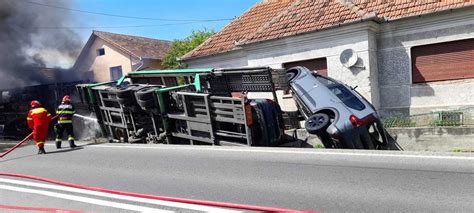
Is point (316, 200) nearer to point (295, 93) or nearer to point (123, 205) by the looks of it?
point (123, 205)

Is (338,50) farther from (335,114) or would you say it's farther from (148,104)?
(148,104)

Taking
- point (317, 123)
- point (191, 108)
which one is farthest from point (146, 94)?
point (317, 123)

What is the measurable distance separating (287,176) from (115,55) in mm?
30352

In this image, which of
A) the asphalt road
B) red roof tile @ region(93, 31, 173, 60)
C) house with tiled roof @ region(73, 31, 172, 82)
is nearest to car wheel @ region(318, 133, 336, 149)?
the asphalt road

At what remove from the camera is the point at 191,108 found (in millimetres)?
9672

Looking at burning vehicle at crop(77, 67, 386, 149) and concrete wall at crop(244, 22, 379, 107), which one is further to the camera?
concrete wall at crop(244, 22, 379, 107)

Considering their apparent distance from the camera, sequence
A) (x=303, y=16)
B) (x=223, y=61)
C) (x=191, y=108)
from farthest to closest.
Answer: (x=223, y=61)
(x=303, y=16)
(x=191, y=108)

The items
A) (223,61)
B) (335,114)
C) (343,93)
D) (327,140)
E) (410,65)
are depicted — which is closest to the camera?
(335,114)

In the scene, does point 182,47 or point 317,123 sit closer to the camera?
point 317,123

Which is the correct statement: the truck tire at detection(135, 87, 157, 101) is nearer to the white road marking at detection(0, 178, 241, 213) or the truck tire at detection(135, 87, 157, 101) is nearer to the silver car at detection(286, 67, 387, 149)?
the silver car at detection(286, 67, 387, 149)

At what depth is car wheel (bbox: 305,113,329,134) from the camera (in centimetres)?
827

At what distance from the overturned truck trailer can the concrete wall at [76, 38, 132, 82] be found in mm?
22460

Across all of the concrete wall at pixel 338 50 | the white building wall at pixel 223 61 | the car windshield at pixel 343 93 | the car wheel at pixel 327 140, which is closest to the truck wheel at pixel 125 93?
the car windshield at pixel 343 93

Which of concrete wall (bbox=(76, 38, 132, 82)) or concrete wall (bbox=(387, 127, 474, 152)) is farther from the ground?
concrete wall (bbox=(76, 38, 132, 82))
